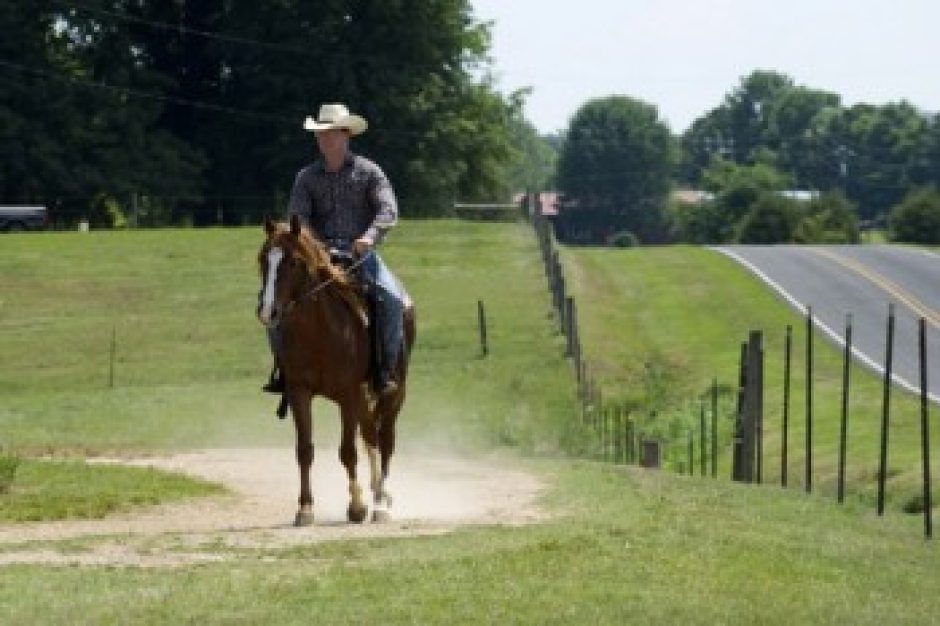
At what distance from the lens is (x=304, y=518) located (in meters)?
17.3

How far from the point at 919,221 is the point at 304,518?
97.2 m

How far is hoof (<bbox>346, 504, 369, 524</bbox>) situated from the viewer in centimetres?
1778

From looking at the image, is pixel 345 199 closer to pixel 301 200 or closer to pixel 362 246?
pixel 301 200

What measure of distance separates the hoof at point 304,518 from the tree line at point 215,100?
231 ft

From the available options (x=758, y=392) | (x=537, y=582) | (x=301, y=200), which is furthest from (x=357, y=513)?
(x=758, y=392)

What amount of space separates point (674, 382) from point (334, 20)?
158 ft

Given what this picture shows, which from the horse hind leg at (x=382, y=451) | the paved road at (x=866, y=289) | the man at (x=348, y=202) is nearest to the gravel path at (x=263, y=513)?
the horse hind leg at (x=382, y=451)

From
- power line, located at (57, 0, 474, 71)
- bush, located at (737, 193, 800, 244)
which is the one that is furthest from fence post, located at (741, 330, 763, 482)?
bush, located at (737, 193, 800, 244)

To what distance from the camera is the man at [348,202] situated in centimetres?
1814

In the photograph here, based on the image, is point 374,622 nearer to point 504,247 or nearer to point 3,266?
point 3,266

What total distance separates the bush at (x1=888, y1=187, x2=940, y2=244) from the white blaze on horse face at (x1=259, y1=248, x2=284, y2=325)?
313 ft

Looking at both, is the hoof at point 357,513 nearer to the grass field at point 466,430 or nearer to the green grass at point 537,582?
the grass field at point 466,430

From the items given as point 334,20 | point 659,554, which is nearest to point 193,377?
point 659,554

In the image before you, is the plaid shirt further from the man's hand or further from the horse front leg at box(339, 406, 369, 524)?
the horse front leg at box(339, 406, 369, 524)
